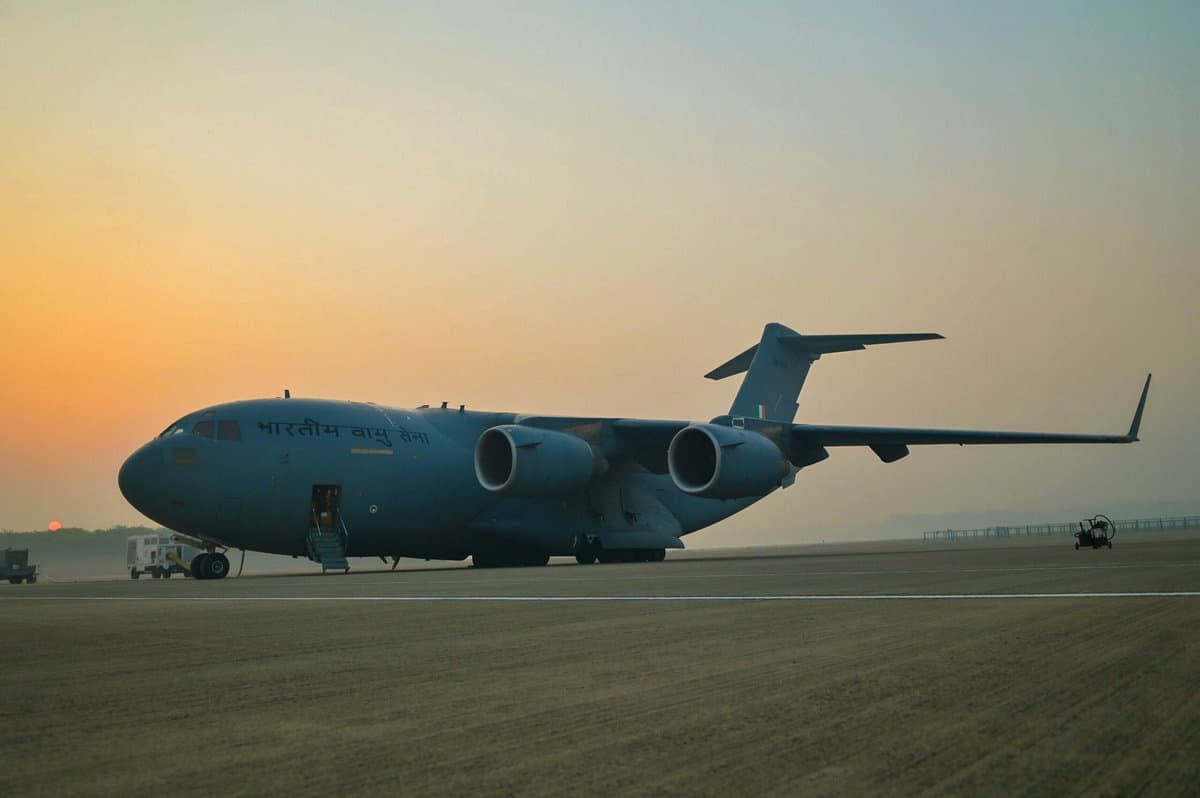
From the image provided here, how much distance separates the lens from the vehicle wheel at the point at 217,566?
1864 cm

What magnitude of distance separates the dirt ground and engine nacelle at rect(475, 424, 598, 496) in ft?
45.3

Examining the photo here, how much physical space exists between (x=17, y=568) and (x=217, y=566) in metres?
13.2

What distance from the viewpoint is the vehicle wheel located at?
1864 cm

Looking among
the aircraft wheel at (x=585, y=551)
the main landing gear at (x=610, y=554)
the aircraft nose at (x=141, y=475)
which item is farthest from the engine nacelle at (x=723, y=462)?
the aircraft nose at (x=141, y=475)

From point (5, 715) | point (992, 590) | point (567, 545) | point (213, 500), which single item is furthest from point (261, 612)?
point (567, 545)

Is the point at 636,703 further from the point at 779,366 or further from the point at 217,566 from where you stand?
the point at 779,366

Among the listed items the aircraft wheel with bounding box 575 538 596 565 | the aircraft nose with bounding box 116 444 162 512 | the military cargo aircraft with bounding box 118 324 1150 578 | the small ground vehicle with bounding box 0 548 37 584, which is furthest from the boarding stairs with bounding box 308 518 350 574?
the small ground vehicle with bounding box 0 548 37 584

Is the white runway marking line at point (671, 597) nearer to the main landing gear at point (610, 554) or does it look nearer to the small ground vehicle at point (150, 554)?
the main landing gear at point (610, 554)

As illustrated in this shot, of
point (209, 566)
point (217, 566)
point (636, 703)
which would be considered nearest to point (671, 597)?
point (636, 703)

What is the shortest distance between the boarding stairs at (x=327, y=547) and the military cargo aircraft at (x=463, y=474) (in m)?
0.03

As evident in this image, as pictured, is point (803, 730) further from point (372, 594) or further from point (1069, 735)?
point (372, 594)

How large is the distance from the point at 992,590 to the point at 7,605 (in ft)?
28.8

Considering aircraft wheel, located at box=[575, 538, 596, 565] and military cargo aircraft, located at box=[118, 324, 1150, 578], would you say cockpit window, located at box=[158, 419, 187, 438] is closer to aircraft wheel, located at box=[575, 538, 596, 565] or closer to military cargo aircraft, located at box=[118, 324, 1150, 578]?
military cargo aircraft, located at box=[118, 324, 1150, 578]

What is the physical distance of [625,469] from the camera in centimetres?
2364
